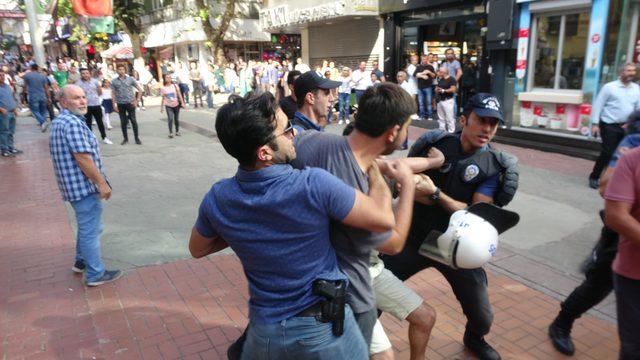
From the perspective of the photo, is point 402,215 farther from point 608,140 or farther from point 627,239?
point 608,140

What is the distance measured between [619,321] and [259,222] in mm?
2022

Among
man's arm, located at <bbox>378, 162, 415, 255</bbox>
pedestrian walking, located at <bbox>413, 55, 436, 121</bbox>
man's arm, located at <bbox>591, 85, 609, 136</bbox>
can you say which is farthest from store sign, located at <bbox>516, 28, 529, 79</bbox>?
man's arm, located at <bbox>378, 162, 415, 255</bbox>

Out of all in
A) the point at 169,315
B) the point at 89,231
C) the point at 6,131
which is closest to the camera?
the point at 169,315

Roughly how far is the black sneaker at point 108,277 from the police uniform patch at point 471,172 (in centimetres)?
343

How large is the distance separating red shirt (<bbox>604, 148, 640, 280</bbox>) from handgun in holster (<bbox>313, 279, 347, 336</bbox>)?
5.04 ft

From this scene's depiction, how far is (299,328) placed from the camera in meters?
1.63

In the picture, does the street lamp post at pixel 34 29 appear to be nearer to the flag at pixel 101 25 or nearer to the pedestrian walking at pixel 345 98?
the flag at pixel 101 25

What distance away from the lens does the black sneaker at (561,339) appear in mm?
3199

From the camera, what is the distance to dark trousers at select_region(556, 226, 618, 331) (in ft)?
9.60

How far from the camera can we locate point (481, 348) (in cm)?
312

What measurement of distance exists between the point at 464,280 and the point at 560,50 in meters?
8.99

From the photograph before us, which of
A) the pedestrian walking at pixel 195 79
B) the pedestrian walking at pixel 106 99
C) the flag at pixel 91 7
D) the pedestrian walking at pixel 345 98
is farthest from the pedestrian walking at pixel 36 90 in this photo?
the pedestrian walking at pixel 345 98

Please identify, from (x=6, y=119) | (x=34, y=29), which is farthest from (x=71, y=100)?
(x=34, y=29)

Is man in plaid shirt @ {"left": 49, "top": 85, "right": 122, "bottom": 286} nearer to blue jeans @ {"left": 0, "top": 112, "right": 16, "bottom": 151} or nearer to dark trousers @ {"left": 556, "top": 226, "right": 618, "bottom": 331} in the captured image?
dark trousers @ {"left": 556, "top": 226, "right": 618, "bottom": 331}
